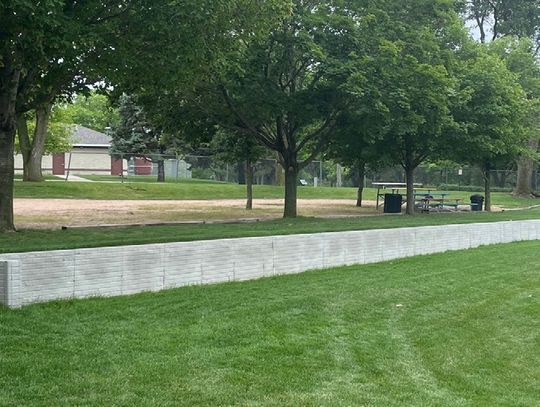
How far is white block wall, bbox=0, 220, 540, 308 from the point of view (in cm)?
771

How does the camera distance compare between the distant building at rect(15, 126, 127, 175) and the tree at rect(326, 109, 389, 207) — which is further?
the distant building at rect(15, 126, 127, 175)

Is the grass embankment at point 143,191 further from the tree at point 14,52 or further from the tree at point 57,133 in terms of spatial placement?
the tree at point 14,52

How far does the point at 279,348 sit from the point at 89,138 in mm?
63884

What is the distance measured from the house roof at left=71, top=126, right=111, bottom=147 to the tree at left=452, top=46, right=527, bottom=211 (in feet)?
148

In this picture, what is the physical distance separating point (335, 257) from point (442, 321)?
12.7 feet

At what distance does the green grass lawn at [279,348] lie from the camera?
209 inches

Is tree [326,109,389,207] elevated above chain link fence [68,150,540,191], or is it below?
above

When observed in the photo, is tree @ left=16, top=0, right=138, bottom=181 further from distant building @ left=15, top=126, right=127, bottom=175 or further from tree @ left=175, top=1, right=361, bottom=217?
distant building @ left=15, top=126, right=127, bottom=175

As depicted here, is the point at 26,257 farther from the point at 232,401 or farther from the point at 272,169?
the point at 272,169

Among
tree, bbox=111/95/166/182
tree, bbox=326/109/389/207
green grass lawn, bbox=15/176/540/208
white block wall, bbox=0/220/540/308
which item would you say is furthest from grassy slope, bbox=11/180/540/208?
white block wall, bbox=0/220/540/308

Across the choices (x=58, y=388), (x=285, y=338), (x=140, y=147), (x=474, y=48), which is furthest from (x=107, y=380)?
(x=140, y=147)

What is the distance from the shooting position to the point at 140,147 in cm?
5272

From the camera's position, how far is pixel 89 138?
222ft

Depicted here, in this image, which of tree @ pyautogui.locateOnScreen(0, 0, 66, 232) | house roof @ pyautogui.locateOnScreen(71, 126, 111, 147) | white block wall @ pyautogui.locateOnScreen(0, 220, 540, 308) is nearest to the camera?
white block wall @ pyautogui.locateOnScreen(0, 220, 540, 308)
